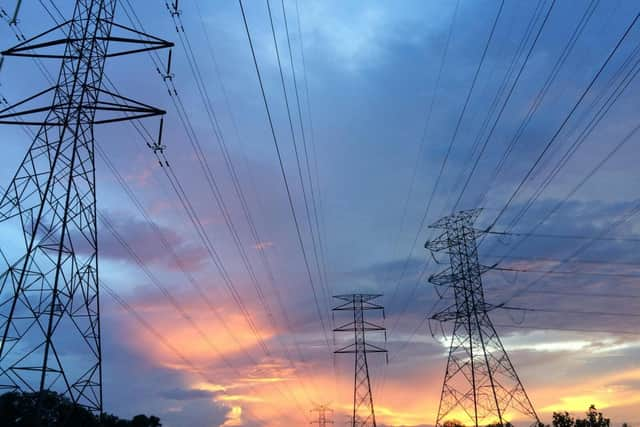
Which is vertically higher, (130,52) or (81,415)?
(130,52)

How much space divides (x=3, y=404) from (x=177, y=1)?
61161 millimetres

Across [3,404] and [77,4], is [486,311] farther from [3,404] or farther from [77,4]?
[3,404]

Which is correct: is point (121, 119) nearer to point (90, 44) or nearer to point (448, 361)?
point (90, 44)

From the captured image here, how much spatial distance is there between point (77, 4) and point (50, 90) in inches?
227

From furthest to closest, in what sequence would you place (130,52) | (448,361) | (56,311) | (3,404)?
(3,404), (448,361), (130,52), (56,311)

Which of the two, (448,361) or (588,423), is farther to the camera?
(588,423)

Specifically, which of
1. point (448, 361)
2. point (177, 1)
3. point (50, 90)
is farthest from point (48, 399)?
point (177, 1)

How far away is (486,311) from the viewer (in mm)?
47781

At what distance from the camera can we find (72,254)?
931 inches

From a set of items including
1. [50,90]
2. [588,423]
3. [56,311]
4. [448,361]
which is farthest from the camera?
[588,423]

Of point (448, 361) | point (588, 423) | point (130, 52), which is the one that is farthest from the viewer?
point (588, 423)

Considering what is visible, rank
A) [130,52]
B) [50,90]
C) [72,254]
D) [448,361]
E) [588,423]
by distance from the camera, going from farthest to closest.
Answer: [588,423] → [448,361] → [130,52] → [50,90] → [72,254]

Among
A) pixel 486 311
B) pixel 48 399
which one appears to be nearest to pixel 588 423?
pixel 486 311

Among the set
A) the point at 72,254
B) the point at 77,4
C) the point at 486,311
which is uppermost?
the point at 77,4
